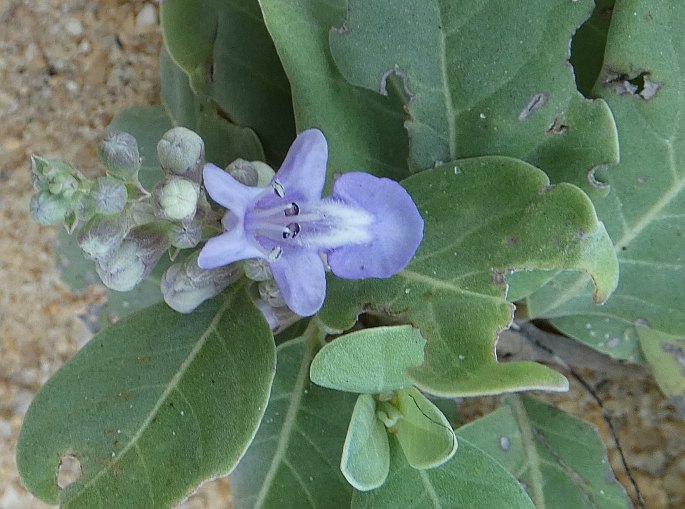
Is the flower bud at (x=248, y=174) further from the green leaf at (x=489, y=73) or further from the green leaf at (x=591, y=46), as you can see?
the green leaf at (x=591, y=46)

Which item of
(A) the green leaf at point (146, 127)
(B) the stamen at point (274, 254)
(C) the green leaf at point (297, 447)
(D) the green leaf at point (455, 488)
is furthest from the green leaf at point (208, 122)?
(D) the green leaf at point (455, 488)

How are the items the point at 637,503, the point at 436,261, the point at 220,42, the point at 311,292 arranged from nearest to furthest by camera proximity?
the point at 311,292
the point at 436,261
the point at 220,42
the point at 637,503

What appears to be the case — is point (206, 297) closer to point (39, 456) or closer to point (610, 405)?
point (39, 456)

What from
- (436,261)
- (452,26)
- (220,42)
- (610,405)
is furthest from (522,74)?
(610,405)

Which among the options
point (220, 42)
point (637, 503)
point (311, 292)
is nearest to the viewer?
point (311, 292)

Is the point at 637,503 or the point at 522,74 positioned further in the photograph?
the point at 637,503

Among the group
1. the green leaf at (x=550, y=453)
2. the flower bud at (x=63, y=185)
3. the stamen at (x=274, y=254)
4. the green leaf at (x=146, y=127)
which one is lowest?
the green leaf at (x=550, y=453)

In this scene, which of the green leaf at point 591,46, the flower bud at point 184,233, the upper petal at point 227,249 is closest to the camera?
the upper petal at point 227,249
